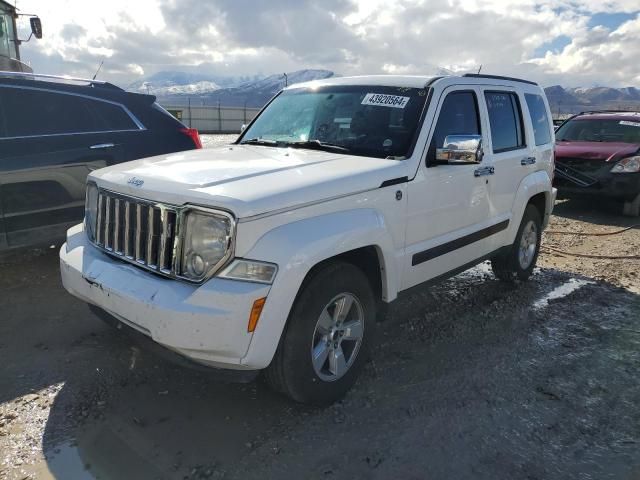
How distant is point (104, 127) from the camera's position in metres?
5.42

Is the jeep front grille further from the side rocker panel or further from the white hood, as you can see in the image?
the side rocker panel

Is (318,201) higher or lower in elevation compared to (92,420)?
higher

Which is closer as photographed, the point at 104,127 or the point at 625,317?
the point at 625,317

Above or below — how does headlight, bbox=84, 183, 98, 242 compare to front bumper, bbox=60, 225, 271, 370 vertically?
above

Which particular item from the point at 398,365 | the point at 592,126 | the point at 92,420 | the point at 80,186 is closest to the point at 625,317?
the point at 398,365

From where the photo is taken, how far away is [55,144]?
5.01m

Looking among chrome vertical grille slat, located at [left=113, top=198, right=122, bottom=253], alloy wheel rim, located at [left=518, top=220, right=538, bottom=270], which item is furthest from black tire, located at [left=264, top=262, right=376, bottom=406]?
alloy wheel rim, located at [left=518, top=220, right=538, bottom=270]

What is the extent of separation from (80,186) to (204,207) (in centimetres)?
310

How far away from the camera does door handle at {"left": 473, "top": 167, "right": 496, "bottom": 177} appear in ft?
13.6

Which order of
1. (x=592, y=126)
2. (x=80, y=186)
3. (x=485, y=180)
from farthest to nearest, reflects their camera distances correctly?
(x=592, y=126), (x=80, y=186), (x=485, y=180)

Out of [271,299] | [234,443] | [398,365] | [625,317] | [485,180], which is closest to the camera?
[271,299]

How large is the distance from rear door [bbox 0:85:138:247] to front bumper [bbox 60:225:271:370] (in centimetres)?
259

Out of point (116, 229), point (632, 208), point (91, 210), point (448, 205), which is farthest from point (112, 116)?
point (632, 208)

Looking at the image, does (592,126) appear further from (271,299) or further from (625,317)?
(271,299)
